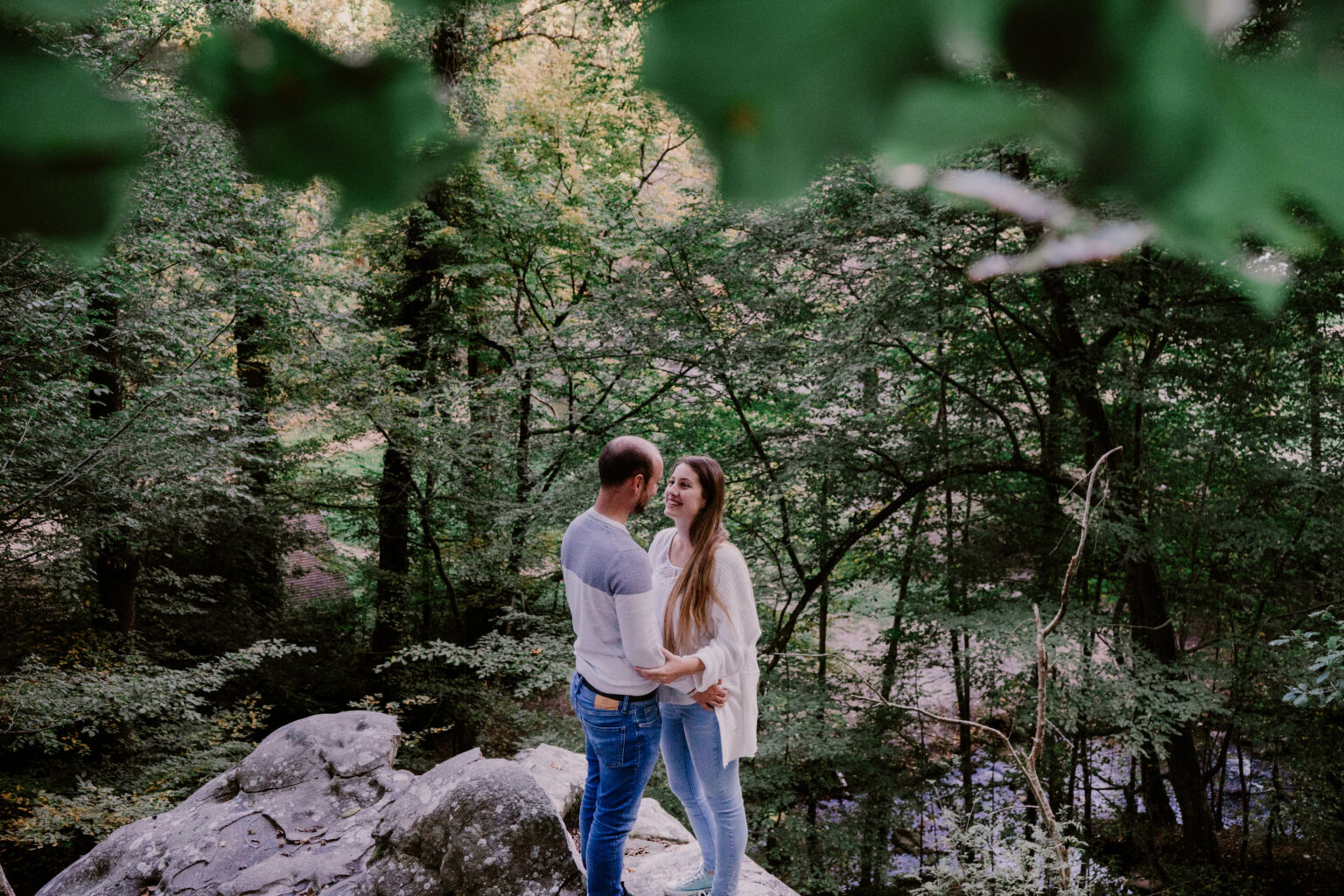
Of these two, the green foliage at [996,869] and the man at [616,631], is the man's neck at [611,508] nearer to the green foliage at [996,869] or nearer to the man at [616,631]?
the man at [616,631]

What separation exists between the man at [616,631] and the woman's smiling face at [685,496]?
0.13 m

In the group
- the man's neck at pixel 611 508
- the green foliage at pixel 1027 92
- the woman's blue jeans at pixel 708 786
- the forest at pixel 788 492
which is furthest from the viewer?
the forest at pixel 788 492

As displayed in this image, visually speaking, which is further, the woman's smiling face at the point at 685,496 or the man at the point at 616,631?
the woman's smiling face at the point at 685,496

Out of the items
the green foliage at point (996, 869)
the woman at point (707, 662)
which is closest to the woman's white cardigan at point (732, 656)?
the woman at point (707, 662)

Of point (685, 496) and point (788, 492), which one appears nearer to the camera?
point (685, 496)

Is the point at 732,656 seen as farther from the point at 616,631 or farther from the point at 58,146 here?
the point at 58,146

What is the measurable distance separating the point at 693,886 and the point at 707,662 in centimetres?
112

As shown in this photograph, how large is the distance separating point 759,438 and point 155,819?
439cm

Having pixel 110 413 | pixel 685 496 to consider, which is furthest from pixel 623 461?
pixel 110 413

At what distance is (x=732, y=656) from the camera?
2342 mm

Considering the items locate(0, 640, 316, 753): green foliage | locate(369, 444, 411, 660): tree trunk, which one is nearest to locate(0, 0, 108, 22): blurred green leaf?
locate(0, 640, 316, 753): green foliage

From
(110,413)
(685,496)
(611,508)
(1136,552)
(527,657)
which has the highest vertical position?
(110,413)

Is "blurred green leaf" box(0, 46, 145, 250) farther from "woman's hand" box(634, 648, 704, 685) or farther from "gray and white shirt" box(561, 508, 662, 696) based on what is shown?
"woman's hand" box(634, 648, 704, 685)

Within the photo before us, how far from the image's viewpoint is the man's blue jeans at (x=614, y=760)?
91.1 inches
